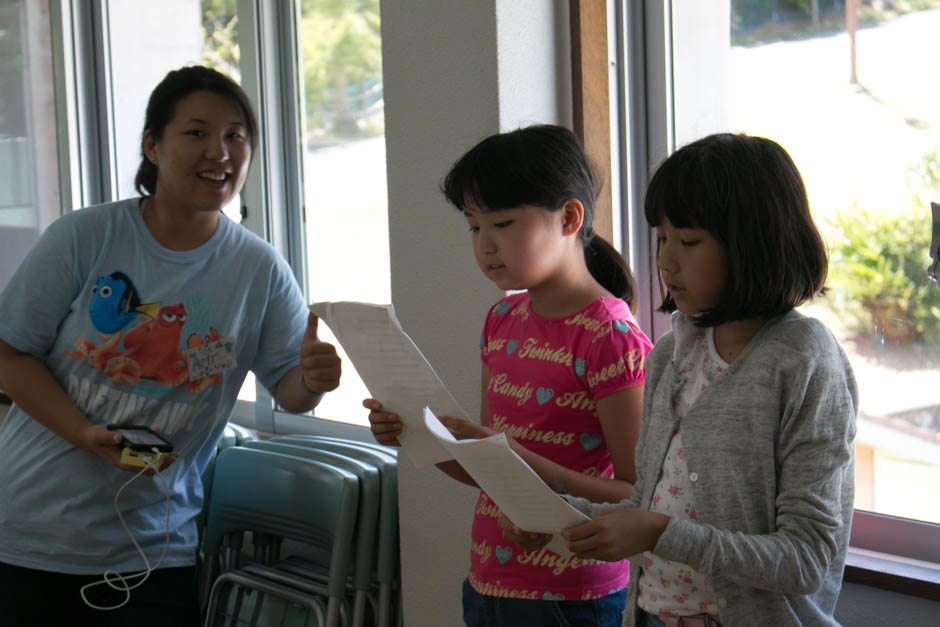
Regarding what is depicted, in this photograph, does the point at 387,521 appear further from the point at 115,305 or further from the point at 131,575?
the point at 115,305

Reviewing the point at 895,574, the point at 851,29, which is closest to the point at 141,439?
the point at 895,574

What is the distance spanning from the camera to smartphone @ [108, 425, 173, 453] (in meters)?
1.71

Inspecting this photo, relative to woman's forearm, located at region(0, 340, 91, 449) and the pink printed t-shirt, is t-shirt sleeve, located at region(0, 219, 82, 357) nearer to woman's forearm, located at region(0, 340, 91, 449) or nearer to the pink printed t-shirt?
woman's forearm, located at region(0, 340, 91, 449)

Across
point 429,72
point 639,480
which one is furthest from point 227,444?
point 639,480

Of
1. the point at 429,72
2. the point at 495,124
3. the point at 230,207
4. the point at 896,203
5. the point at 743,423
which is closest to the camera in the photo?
the point at 743,423

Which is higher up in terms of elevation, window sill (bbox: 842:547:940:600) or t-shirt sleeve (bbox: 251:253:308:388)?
t-shirt sleeve (bbox: 251:253:308:388)

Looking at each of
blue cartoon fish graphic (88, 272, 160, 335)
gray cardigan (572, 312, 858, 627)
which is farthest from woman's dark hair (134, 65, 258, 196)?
gray cardigan (572, 312, 858, 627)

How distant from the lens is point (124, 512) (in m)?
1.82

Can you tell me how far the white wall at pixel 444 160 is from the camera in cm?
171

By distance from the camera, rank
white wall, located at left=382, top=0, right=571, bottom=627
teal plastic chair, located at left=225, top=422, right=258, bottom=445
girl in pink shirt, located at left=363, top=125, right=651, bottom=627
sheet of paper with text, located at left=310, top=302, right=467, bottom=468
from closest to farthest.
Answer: sheet of paper with text, located at left=310, top=302, right=467, bottom=468
girl in pink shirt, located at left=363, top=125, right=651, bottom=627
white wall, located at left=382, top=0, right=571, bottom=627
teal plastic chair, located at left=225, top=422, right=258, bottom=445

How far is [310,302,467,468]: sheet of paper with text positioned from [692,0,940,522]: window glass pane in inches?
28.8

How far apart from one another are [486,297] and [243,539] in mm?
1024

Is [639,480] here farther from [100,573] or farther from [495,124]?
[100,573]

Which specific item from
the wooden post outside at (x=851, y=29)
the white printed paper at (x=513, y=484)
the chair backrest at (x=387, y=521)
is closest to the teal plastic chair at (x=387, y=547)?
the chair backrest at (x=387, y=521)
